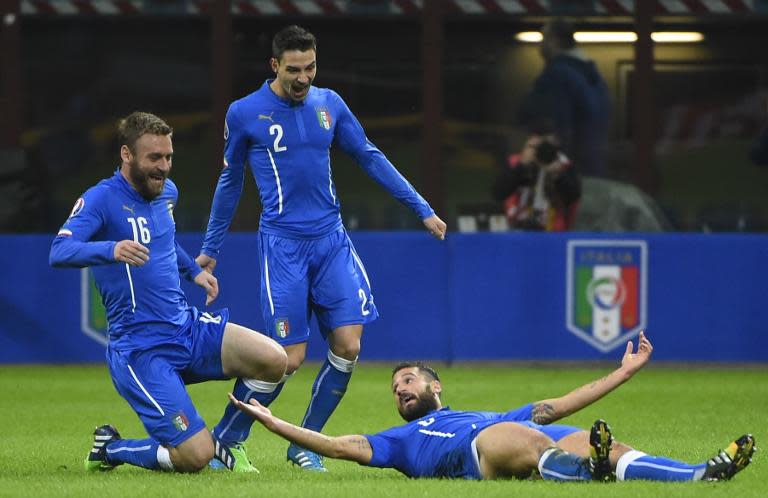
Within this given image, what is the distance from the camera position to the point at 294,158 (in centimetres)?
870

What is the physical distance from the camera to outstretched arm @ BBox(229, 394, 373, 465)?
704 cm

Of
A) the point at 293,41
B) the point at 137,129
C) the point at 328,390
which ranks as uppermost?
the point at 293,41

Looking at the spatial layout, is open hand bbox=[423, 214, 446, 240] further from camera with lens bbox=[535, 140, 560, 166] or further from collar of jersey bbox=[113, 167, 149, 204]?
camera with lens bbox=[535, 140, 560, 166]

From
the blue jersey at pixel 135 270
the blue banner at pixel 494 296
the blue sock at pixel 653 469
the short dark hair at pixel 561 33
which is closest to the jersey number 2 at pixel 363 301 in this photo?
the blue jersey at pixel 135 270

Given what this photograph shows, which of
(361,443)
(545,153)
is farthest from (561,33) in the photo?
(361,443)

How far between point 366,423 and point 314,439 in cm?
331

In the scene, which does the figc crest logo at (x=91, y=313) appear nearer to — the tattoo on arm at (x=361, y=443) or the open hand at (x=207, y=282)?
the open hand at (x=207, y=282)

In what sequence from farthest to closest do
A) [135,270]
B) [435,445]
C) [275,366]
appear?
[275,366], [135,270], [435,445]

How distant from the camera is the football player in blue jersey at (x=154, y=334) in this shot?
7816 millimetres

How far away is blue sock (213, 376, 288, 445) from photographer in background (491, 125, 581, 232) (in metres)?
6.35

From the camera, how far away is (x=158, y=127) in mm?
7914

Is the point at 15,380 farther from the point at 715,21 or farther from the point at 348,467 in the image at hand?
the point at 715,21

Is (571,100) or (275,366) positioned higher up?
(571,100)

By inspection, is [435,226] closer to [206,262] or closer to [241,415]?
[206,262]
